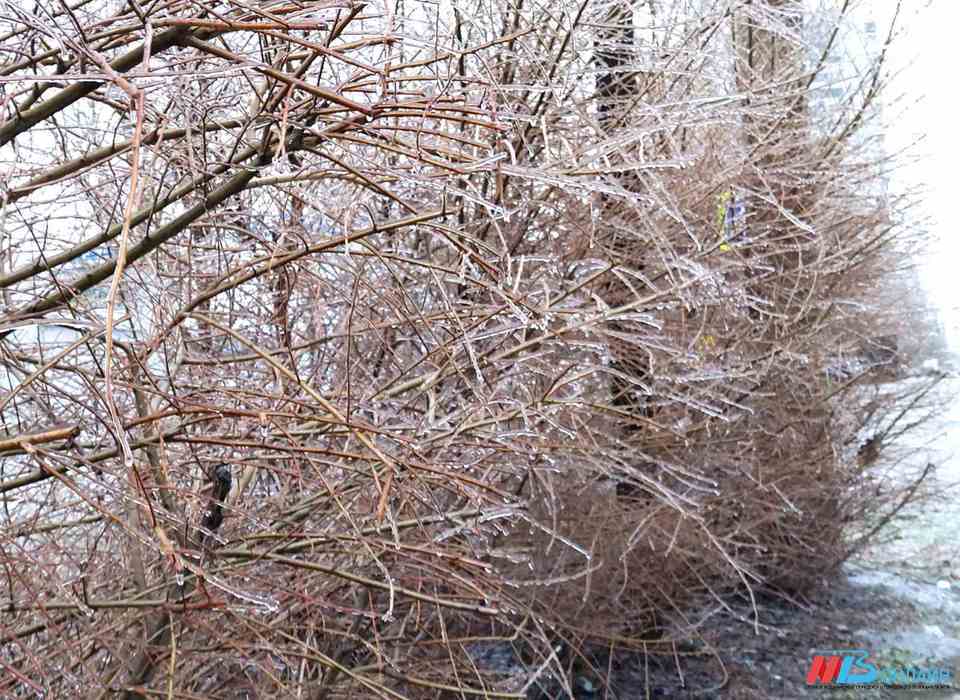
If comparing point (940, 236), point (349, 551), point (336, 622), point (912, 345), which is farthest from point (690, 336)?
point (912, 345)

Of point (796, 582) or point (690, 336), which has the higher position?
point (690, 336)

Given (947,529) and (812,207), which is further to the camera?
(947,529)

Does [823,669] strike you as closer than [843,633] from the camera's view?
Yes

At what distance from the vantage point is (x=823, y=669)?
690 cm

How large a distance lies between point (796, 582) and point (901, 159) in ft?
11.5

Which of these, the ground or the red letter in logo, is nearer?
the ground

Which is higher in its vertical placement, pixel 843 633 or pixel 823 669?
pixel 823 669

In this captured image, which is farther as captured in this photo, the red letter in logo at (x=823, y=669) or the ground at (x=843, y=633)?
the red letter in logo at (x=823, y=669)

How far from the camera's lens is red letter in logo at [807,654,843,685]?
6770 millimetres

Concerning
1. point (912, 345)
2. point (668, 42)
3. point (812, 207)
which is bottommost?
point (912, 345)

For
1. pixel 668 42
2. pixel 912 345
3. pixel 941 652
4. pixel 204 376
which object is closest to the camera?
pixel 204 376

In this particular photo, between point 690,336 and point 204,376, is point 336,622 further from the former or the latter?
point 690,336

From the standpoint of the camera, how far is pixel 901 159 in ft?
24.6

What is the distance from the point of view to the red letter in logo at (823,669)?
6.77 m
